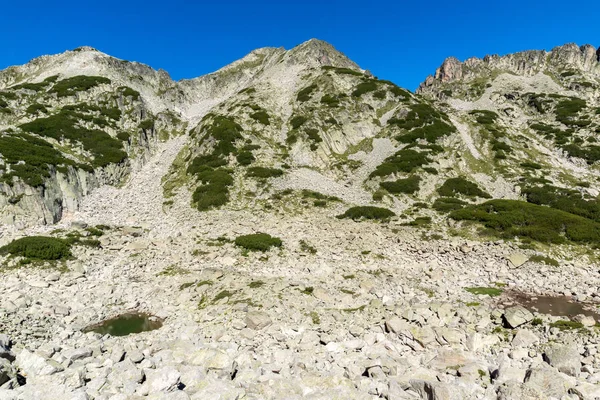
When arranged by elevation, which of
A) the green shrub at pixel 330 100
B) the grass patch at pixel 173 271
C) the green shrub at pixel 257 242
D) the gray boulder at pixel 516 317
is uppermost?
the green shrub at pixel 330 100

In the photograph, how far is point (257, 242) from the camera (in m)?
28.2

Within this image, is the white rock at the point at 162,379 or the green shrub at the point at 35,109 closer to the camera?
the white rock at the point at 162,379

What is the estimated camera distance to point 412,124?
59.6 metres

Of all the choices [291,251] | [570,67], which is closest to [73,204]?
[291,251]

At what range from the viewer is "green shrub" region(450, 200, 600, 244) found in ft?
92.9

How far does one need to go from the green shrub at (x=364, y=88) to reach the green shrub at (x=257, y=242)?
166 feet

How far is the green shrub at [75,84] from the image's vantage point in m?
61.9

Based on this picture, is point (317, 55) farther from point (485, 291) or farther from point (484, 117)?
point (485, 291)

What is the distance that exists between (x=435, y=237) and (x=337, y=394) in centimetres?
2208

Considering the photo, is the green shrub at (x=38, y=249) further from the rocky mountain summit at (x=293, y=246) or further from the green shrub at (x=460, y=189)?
the green shrub at (x=460, y=189)

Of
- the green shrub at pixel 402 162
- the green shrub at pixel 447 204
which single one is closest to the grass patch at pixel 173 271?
the green shrub at pixel 447 204

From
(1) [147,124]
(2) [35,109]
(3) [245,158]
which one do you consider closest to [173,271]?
(3) [245,158]

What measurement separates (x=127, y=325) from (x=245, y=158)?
113 feet

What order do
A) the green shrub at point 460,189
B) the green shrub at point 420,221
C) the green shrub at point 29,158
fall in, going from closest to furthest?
the green shrub at point 420,221, the green shrub at point 29,158, the green shrub at point 460,189
